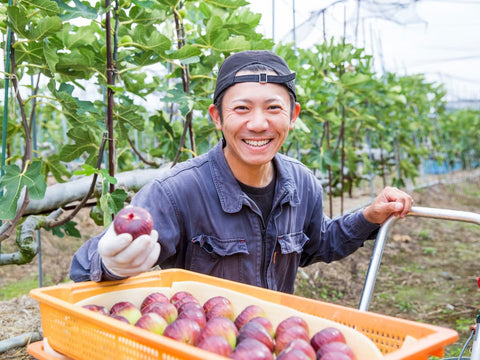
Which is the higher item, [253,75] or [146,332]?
[253,75]

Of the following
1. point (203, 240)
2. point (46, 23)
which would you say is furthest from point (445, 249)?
point (46, 23)

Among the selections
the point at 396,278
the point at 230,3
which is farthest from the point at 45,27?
the point at 396,278

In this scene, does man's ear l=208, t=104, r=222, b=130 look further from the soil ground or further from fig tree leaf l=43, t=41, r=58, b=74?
the soil ground

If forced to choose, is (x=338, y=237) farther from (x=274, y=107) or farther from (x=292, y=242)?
(x=274, y=107)

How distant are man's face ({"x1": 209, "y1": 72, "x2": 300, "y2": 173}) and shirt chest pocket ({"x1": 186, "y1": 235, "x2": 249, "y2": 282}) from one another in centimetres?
30

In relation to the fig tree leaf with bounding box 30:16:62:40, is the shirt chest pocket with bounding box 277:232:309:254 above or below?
below

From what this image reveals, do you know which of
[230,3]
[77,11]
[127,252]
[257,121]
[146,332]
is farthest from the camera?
[230,3]

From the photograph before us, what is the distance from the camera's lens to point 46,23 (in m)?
1.90

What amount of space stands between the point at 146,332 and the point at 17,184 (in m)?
1.29

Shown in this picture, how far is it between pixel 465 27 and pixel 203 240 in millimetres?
11334

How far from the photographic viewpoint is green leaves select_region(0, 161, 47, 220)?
1.97 m

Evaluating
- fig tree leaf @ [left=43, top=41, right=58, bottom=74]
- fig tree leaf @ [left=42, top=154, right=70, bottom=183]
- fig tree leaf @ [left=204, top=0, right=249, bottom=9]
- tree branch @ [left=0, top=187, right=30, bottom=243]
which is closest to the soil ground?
tree branch @ [left=0, top=187, right=30, bottom=243]

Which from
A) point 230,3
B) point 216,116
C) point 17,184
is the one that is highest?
point 230,3

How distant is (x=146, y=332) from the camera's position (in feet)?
3.08
